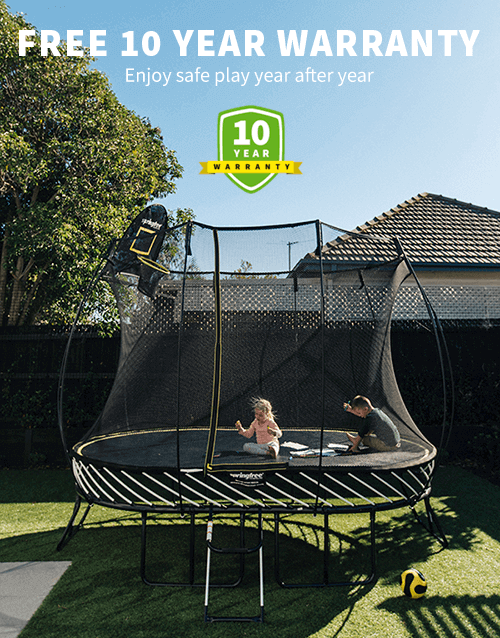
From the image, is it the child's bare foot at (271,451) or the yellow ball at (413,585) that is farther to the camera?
the child's bare foot at (271,451)

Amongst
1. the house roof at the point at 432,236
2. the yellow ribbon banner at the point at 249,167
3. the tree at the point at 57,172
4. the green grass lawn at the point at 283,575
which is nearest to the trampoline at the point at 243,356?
the green grass lawn at the point at 283,575

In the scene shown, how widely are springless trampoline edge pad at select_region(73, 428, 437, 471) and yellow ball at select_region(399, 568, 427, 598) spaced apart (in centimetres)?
56

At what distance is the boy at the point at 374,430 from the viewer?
3285mm

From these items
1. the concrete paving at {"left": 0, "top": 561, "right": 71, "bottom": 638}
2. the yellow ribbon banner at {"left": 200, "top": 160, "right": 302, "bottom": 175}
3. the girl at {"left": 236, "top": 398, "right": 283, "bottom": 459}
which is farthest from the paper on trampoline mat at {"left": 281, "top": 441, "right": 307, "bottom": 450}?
the yellow ribbon banner at {"left": 200, "top": 160, "right": 302, "bottom": 175}

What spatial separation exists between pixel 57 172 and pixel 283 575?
5909 millimetres

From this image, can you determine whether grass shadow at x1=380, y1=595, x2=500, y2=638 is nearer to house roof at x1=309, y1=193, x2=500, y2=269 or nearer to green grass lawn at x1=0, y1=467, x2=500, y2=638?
green grass lawn at x1=0, y1=467, x2=500, y2=638

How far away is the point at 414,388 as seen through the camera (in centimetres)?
530

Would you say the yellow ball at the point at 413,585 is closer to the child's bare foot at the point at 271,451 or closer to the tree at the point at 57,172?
the child's bare foot at the point at 271,451

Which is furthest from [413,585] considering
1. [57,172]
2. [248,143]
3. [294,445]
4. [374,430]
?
[57,172]

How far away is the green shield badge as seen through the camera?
5863 millimetres

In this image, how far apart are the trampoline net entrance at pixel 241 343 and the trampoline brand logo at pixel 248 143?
6.79 ft

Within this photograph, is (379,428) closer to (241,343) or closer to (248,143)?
(241,343)

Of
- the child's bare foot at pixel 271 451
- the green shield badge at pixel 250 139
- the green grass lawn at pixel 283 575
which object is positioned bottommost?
the green grass lawn at pixel 283 575

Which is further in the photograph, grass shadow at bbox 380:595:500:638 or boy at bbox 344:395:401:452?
boy at bbox 344:395:401:452
